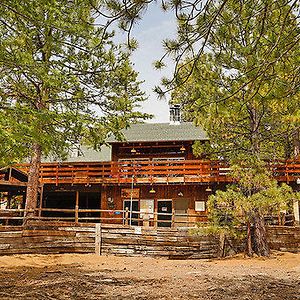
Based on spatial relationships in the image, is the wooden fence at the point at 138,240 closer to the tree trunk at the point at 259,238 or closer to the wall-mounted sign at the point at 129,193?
the tree trunk at the point at 259,238

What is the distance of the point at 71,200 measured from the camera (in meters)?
27.0

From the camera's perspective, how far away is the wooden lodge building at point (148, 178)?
2153 centimetres

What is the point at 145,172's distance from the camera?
72.9 ft

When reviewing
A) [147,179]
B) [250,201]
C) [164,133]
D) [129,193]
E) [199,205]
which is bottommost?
[250,201]

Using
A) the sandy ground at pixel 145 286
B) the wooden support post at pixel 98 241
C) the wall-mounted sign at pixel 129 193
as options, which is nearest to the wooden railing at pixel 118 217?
the wooden support post at pixel 98 241

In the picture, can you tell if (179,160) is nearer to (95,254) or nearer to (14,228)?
(95,254)

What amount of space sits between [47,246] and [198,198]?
1051cm

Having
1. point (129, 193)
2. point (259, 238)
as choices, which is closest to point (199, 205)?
point (129, 193)

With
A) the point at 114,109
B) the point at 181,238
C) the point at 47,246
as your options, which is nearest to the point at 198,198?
the point at 181,238

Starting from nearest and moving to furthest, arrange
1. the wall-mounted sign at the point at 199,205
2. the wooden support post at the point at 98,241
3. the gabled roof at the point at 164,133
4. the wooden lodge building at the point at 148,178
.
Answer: the wooden support post at the point at 98,241 → the wooden lodge building at the point at 148,178 → the wall-mounted sign at the point at 199,205 → the gabled roof at the point at 164,133

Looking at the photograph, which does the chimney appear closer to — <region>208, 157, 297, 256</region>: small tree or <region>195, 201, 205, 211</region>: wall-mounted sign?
<region>195, 201, 205, 211</region>: wall-mounted sign

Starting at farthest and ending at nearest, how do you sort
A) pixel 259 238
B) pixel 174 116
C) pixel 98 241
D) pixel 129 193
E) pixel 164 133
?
pixel 174 116 < pixel 164 133 < pixel 129 193 < pixel 98 241 < pixel 259 238

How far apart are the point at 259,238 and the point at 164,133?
1129 cm

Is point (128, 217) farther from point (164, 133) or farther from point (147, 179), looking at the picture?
point (164, 133)
